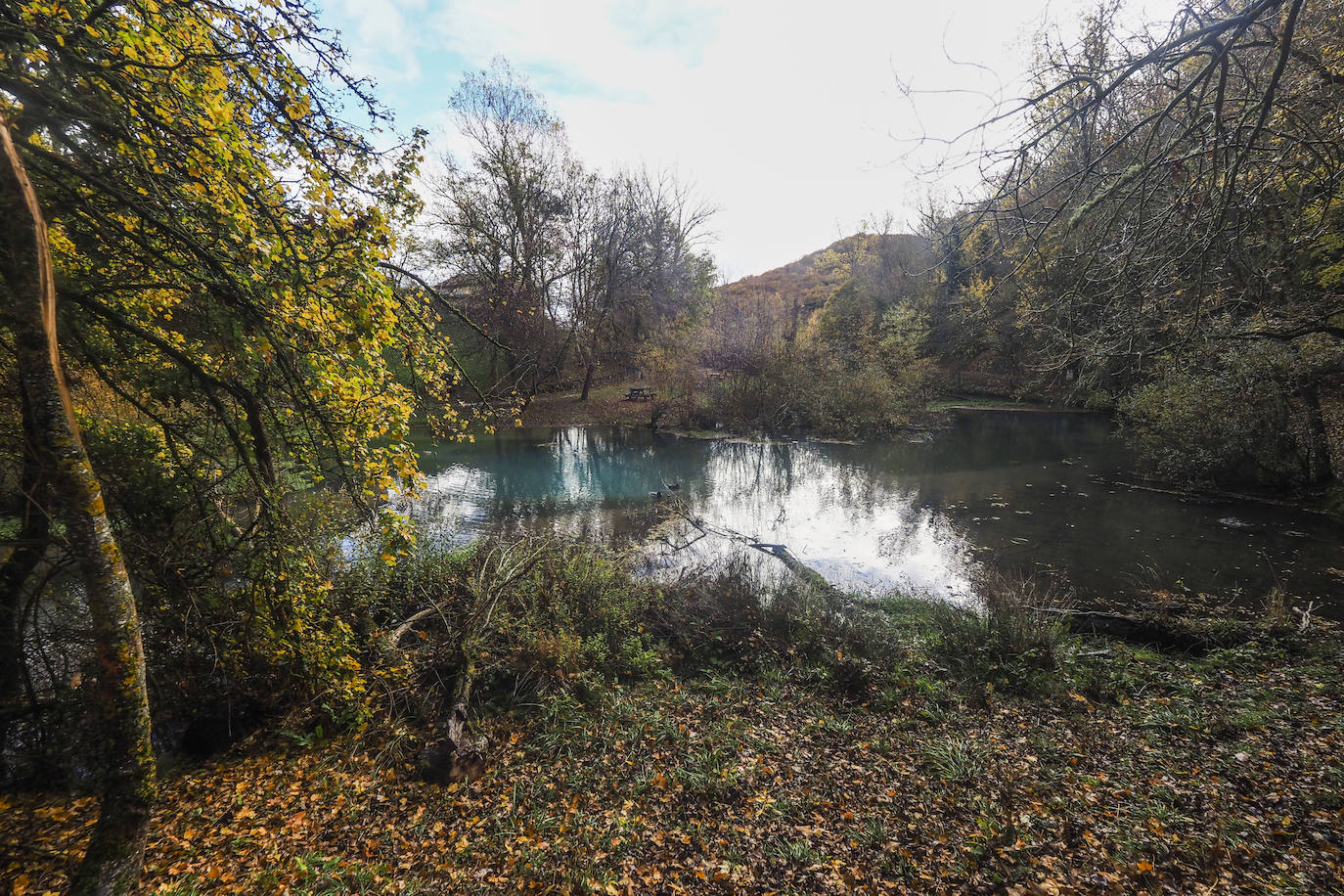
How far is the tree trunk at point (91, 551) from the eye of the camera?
193cm

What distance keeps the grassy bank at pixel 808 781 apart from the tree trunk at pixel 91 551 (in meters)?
1.07

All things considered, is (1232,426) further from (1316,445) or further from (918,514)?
(918,514)

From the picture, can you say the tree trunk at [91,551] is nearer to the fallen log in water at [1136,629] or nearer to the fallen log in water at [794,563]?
the fallen log in water at [794,563]

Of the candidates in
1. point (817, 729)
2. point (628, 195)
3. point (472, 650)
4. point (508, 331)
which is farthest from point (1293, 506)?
point (628, 195)

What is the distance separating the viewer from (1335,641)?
543cm

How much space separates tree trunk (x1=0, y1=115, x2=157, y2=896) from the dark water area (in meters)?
7.27

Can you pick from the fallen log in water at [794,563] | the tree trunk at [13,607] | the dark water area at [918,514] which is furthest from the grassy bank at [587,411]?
the tree trunk at [13,607]

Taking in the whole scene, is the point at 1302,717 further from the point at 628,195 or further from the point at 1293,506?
the point at 628,195

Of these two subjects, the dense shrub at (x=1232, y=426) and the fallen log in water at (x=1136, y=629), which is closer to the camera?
the fallen log in water at (x=1136, y=629)

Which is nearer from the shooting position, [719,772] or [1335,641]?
[719,772]

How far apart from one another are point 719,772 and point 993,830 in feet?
6.10

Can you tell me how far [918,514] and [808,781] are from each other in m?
9.85

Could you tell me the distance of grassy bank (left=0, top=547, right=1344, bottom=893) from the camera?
2.96m

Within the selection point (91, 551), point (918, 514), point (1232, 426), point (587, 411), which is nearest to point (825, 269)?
point (587, 411)
